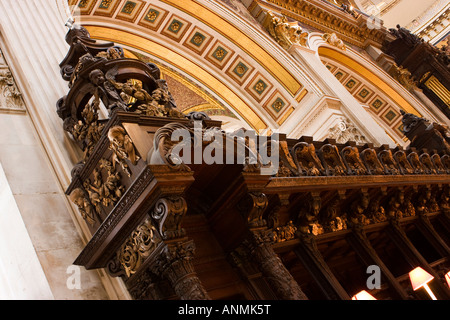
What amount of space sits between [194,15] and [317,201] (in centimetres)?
577

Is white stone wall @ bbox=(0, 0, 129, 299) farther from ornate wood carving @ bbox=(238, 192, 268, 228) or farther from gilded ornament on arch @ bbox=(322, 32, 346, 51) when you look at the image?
gilded ornament on arch @ bbox=(322, 32, 346, 51)

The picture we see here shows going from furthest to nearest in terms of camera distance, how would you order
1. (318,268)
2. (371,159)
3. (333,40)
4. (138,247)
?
(333,40), (371,159), (318,268), (138,247)

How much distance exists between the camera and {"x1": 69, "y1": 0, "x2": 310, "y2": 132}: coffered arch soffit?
8.05m

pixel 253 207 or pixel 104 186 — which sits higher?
pixel 253 207

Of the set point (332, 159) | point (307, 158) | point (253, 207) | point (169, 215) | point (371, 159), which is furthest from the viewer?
point (371, 159)

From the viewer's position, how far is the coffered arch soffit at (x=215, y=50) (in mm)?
8047

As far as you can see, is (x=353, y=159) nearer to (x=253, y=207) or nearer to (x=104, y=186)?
(x=253, y=207)

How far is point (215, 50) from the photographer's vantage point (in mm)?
8812

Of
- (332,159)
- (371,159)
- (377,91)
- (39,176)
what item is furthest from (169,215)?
(377,91)

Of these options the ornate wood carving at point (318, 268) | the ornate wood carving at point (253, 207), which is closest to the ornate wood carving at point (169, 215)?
the ornate wood carving at point (253, 207)

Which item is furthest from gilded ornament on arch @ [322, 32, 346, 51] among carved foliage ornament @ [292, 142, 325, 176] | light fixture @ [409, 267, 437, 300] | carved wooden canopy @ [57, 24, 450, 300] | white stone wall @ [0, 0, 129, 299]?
white stone wall @ [0, 0, 129, 299]

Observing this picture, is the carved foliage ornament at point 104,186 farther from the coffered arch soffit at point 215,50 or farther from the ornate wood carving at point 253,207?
the coffered arch soffit at point 215,50
